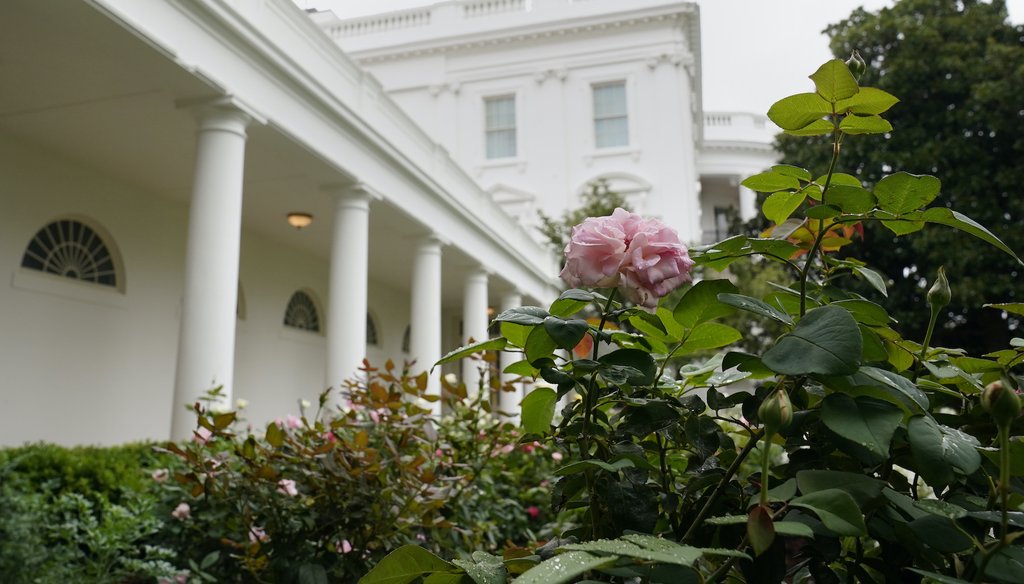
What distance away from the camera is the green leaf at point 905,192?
3.69 feet

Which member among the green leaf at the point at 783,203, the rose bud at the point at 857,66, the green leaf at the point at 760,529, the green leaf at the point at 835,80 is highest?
the rose bud at the point at 857,66

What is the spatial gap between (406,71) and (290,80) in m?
16.1

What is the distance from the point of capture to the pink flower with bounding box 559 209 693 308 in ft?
3.94

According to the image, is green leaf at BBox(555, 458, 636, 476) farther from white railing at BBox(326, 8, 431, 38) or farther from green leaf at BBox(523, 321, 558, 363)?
white railing at BBox(326, 8, 431, 38)

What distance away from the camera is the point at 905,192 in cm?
114

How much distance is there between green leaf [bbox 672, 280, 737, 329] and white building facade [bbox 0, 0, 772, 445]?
5281 mm

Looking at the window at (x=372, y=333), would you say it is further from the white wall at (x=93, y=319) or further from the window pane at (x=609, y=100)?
the window pane at (x=609, y=100)

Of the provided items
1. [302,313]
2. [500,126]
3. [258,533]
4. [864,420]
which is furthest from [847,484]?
[500,126]

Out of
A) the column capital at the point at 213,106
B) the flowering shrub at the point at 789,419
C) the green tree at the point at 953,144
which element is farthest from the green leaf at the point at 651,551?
the green tree at the point at 953,144

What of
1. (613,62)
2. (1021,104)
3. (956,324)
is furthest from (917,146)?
(613,62)

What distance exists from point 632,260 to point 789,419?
451 mm

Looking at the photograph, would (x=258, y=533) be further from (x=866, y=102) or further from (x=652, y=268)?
(x=866, y=102)

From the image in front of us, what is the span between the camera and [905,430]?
1.04 meters

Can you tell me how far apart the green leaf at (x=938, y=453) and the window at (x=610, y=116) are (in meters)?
21.0
